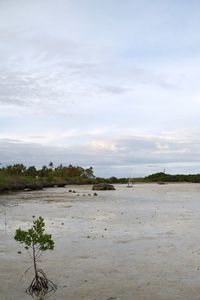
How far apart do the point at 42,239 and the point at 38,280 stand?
1.14m

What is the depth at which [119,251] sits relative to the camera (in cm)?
1905

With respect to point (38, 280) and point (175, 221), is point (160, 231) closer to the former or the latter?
point (175, 221)

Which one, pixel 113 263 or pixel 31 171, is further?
pixel 31 171

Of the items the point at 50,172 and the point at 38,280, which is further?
the point at 50,172

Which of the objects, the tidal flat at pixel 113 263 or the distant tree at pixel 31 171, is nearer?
the tidal flat at pixel 113 263

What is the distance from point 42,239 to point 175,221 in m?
19.7

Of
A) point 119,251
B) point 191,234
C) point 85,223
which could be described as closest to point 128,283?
point 119,251

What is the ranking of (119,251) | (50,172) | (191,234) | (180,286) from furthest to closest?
1. (50,172)
2. (191,234)
3. (119,251)
4. (180,286)

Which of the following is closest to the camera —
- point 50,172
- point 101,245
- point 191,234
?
point 101,245

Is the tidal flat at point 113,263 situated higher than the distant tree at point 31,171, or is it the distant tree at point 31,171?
the distant tree at point 31,171

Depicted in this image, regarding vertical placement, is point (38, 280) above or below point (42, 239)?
below

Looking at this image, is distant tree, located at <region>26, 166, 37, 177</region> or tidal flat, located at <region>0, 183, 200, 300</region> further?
distant tree, located at <region>26, 166, 37, 177</region>

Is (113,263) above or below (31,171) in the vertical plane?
below

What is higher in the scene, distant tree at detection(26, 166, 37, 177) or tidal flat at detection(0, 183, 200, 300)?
distant tree at detection(26, 166, 37, 177)
